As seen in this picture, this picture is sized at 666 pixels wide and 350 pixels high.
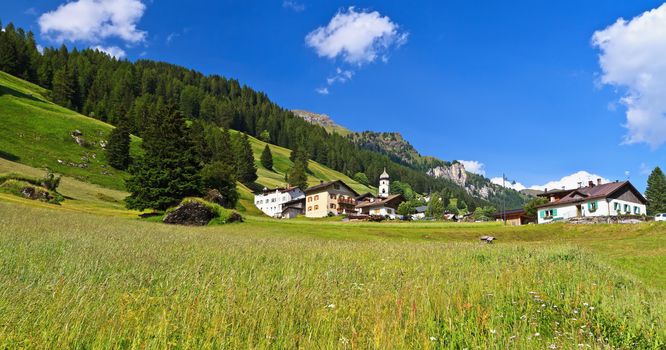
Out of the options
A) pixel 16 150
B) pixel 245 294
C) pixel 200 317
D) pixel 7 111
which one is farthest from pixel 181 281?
Answer: pixel 7 111

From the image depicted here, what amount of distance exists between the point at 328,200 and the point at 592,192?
65.2 meters

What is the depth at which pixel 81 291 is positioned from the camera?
5.65 meters

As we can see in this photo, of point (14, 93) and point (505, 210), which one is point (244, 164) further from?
point (505, 210)

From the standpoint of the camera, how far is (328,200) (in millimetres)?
115500

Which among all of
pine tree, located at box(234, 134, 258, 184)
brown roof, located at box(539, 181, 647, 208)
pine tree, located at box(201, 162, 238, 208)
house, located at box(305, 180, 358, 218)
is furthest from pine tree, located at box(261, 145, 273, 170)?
brown roof, located at box(539, 181, 647, 208)

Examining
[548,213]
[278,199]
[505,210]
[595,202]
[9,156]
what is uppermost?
[9,156]

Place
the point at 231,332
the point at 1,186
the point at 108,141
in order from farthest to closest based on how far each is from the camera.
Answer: the point at 108,141 → the point at 1,186 → the point at 231,332

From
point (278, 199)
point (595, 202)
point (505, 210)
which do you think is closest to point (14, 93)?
point (278, 199)

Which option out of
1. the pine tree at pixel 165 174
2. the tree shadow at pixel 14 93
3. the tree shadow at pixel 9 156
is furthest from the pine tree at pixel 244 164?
the pine tree at pixel 165 174

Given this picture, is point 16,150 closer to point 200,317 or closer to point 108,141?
point 108,141

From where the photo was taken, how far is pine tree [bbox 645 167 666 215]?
403 ft

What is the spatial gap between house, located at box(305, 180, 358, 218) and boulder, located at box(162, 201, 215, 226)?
69979 millimetres

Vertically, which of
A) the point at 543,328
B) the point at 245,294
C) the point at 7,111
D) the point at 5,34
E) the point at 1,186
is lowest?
the point at 543,328

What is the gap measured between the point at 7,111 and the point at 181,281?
119 m
